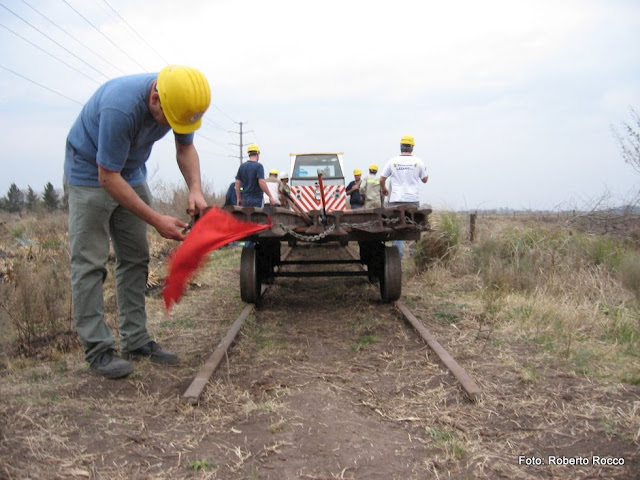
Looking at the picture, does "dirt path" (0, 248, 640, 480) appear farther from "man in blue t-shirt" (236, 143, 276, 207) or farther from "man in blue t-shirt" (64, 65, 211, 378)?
"man in blue t-shirt" (236, 143, 276, 207)

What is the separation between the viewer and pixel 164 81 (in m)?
3.72

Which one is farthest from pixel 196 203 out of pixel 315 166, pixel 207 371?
pixel 315 166

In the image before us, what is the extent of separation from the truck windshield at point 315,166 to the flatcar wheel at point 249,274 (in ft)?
29.3

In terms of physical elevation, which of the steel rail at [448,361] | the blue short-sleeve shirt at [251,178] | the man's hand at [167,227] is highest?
the blue short-sleeve shirt at [251,178]

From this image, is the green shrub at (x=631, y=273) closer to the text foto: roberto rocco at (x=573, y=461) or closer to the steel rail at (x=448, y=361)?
the steel rail at (x=448, y=361)

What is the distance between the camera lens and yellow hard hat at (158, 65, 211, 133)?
3688mm

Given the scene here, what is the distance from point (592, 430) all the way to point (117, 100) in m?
3.62

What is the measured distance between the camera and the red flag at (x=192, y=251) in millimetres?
3977

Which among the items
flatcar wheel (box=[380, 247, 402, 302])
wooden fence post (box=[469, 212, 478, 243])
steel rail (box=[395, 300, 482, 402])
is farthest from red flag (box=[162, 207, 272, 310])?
wooden fence post (box=[469, 212, 478, 243])

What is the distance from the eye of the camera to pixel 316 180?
599 inches

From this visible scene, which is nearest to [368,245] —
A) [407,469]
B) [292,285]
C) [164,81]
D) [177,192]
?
[292,285]

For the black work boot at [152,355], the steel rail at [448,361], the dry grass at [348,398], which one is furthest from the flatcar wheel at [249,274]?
the black work boot at [152,355]

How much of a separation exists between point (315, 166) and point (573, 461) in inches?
521

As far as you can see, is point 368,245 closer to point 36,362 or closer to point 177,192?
point 36,362
